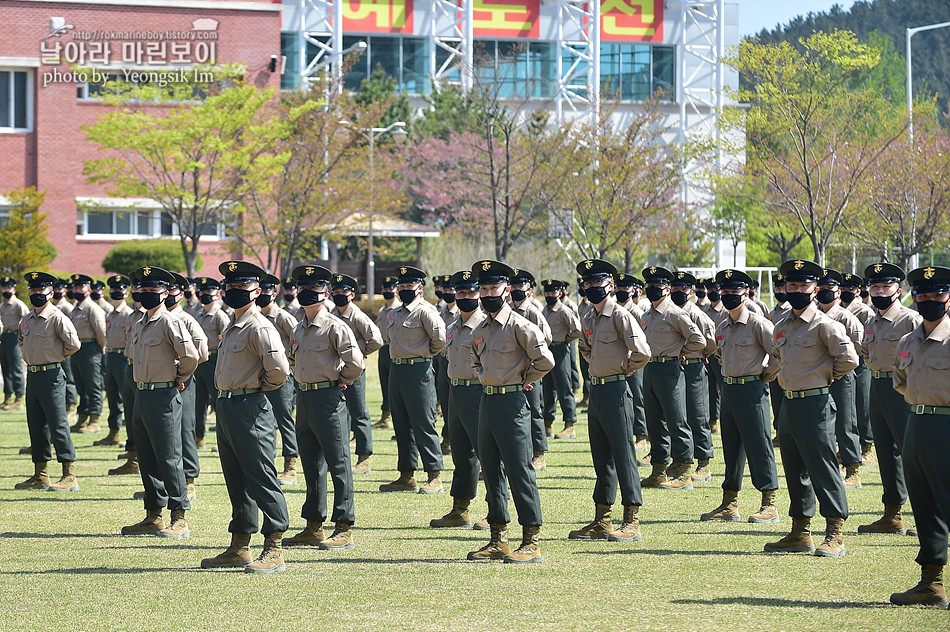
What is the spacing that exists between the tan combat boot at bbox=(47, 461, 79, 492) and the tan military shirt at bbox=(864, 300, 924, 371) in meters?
8.72

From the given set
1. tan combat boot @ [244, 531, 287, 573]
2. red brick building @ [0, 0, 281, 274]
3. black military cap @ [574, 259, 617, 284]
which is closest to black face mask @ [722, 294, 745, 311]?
black military cap @ [574, 259, 617, 284]

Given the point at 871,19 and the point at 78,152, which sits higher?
the point at 871,19

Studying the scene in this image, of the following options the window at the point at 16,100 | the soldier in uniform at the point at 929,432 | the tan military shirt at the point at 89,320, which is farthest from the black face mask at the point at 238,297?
the window at the point at 16,100

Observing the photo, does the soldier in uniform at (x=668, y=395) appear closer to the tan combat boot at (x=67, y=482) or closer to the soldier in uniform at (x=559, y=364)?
the soldier in uniform at (x=559, y=364)

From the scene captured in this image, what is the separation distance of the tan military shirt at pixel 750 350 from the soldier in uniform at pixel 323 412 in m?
3.57

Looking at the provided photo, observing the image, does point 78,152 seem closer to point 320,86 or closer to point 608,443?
point 320,86

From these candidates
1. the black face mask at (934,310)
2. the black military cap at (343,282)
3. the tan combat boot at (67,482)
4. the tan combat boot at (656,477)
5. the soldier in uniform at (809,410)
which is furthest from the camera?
the tan combat boot at (656,477)

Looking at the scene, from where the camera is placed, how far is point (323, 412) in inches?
410

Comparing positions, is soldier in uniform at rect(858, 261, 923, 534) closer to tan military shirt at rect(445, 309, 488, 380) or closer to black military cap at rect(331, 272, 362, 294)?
tan military shirt at rect(445, 309, 488, 380)

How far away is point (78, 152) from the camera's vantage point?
40.9 m

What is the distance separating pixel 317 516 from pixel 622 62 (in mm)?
58541

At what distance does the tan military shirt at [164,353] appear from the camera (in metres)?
10.9

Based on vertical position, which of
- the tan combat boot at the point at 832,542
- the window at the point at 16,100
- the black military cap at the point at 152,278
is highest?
the window at the point at 16,100

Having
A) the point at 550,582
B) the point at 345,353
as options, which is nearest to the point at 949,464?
the point at 550,582
